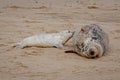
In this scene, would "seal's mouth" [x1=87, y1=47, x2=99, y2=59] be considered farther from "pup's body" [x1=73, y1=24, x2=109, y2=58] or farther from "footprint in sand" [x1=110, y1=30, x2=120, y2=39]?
"footprint in sand" [x1=110, y1=30, x2=120, y2=39]

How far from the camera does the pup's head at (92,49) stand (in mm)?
6543

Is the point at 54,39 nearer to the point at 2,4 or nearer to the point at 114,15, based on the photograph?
the point at 114,15

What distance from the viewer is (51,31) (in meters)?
8.70

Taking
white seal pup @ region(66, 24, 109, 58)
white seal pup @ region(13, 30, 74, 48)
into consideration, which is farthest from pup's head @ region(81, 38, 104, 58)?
white seal pup @ region(13, 30, 74, 48)

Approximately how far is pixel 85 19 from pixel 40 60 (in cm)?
392

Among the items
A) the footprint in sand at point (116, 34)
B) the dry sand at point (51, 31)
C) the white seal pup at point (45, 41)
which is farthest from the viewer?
the footprint in sand at point (116, 34)

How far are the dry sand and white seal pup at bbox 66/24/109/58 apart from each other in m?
0.13

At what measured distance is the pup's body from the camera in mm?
6574

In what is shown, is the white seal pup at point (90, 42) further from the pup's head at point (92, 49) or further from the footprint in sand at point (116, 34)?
the footprint in sand at point (116, 34)

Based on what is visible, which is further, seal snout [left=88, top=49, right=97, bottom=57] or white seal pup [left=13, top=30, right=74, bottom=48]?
white seal pup [left=13, top=30, right=74, bottom=48]

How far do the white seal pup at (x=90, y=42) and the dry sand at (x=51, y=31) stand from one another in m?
0.13

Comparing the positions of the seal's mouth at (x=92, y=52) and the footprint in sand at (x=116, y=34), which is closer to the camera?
the seal's mouth at (x=92, y=52)

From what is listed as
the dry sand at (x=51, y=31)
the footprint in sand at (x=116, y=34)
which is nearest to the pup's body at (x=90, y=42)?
the dry sand at (x=51, y=31)

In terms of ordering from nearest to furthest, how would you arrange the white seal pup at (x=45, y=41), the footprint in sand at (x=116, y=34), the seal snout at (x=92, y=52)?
the seal snout at (x=92, y=52) < the white seal pup at (x=45, y=41) < the footprint in sand at (x=116, y=34)
